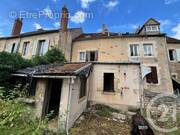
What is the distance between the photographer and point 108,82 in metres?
10.1

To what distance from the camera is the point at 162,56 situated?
1511cm

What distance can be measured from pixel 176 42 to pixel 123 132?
1769 centimetres

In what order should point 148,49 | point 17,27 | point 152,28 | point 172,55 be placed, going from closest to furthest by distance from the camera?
point 148,49, point 152,28, point 172,55, point 17,27

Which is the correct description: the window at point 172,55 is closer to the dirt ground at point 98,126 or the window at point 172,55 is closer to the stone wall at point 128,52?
the stone wall at point 128,52

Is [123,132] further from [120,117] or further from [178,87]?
[178,87]

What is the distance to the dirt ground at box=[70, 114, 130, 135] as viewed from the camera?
6.03m

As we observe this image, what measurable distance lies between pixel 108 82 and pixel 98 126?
4082mm

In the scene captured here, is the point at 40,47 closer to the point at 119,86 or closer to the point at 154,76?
the point at 119,86

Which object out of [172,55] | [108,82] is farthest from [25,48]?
[172,55]

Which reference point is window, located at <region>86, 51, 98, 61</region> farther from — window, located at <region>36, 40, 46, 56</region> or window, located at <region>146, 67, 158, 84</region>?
window, located at <region>146, 67, 158, 84</region>

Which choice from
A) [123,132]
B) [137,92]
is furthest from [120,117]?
[137,92]

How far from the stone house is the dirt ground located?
1.61ft

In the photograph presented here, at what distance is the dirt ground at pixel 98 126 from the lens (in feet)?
19.8

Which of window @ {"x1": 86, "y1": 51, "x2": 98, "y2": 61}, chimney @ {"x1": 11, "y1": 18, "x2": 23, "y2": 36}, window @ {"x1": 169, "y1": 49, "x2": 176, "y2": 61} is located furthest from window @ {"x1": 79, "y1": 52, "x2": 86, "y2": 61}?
window @ {"x1": 169, "y1": 49, "x2": 176, "y2": 61}
